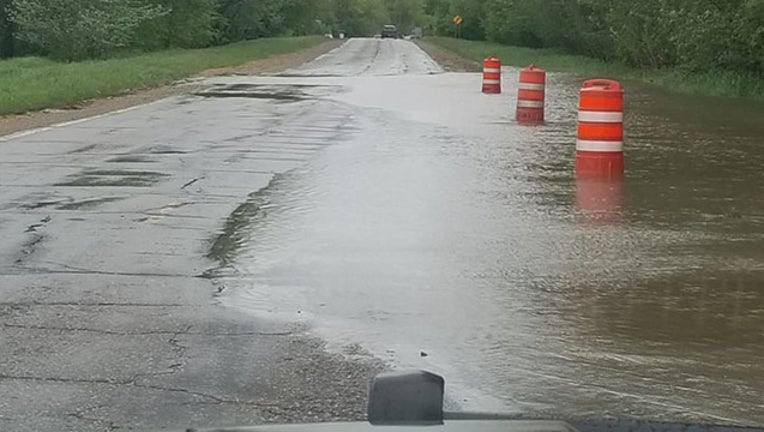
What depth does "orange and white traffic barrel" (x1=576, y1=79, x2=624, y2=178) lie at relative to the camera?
1203 cm

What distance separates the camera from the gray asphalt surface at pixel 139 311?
5.01 m

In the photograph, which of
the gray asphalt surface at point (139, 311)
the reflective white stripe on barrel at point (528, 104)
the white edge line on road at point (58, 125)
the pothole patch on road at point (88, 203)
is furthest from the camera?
the reflective white stripe on barrel at point (528, 104)

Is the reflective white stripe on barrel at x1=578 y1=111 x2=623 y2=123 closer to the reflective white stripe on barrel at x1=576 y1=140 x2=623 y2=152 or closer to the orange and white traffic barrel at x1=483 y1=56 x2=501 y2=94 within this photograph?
the reflective white stripe on barrel at x1=576 y1=140 x2=623 y2=152

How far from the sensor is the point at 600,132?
12117 mm

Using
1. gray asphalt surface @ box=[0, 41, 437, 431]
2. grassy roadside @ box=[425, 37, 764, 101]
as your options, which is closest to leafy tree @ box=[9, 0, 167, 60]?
grassy roadside @ box=[425, 37, 764, 101]

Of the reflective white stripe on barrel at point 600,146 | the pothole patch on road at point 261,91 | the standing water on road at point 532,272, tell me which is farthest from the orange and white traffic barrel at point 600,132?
the pothole patch on road at point 261,91

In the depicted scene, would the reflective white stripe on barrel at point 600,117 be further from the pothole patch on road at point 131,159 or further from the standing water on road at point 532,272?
the pothole patch on road at point 131,159

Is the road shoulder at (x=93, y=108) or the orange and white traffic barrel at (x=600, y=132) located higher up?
the orange and white traffic barrel at (x=600, y=132)

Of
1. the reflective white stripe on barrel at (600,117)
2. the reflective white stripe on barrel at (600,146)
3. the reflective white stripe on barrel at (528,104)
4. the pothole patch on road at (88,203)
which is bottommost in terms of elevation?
the pothole patch on road at (88,203)

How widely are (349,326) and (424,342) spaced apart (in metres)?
0.52

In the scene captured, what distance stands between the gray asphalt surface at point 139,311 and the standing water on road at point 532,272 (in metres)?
0.36

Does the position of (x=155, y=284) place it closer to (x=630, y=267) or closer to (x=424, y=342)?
(x=424, y=342)

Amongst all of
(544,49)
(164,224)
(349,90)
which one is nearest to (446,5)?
(544,49)

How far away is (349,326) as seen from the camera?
636 centimetres
